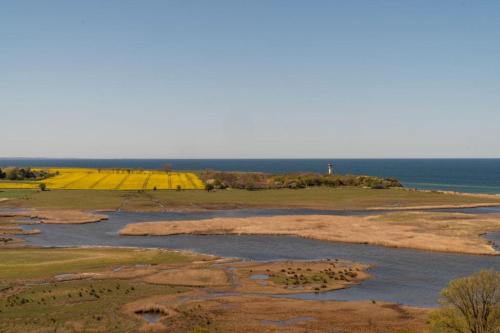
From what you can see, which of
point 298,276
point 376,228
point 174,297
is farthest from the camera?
point 376,228

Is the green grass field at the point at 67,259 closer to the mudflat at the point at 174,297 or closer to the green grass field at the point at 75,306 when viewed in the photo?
the mudflat at the point at 174,297

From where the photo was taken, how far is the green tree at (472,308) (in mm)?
28141

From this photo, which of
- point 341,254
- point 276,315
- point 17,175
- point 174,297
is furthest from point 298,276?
point 17,175

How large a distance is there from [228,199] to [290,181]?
41616 millimetres

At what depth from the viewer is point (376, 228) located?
80.3m

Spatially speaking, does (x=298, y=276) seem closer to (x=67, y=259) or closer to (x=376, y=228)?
(x=67, y=259)

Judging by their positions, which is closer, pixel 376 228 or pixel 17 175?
pixel 376 228

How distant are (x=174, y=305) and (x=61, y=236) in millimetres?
40828

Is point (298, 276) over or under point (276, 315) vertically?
over

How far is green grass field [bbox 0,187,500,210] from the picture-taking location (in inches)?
4451

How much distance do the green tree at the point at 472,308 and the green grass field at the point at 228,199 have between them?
83480 mm

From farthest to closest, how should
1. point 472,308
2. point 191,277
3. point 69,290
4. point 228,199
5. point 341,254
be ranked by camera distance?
1. point 228,199
2. point 341,254
3. point 191,277
4. point 69,290
5. point 472,308

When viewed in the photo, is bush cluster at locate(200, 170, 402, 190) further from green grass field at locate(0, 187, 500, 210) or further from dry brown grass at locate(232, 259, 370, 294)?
dry brown grass at locate(232, 259, 370, 294)

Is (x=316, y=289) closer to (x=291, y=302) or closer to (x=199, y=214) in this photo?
(x=291, y=302)
